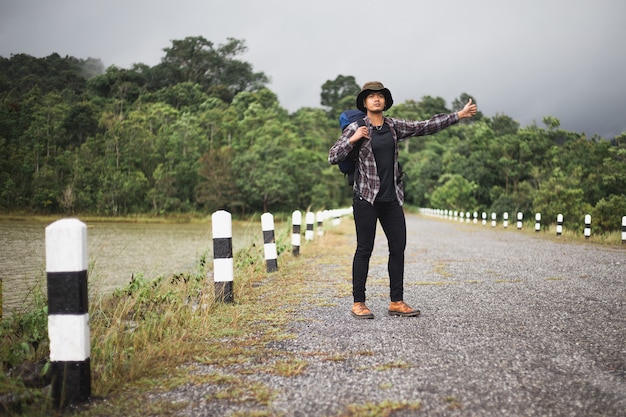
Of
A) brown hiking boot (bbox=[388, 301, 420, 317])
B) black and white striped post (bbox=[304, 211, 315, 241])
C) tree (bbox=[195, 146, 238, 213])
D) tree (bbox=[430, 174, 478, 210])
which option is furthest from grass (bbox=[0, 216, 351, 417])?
tree (bbox=[195, 146, 238, 213])

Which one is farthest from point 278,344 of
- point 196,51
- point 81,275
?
point 196,51

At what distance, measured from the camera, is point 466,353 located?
309cm

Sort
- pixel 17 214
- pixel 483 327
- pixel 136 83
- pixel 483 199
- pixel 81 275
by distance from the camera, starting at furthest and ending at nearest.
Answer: pixel 136 83, pixel 483 199, pixel 17 214, pixel 483 327, pixel 81 275

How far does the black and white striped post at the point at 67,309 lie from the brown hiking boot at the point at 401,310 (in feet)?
8.35

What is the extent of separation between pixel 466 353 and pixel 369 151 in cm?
182

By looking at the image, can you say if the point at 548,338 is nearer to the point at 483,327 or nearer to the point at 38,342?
the point at 483,327

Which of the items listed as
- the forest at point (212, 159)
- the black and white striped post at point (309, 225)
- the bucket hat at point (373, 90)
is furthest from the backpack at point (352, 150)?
the forest at point (212, 159)

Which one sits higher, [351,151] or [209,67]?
[209,67]

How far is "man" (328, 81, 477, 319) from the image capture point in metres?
4.23

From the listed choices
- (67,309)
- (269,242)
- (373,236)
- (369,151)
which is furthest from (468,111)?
(269,242)

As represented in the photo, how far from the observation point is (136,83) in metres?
74.2

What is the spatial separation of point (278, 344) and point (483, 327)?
1.53 m

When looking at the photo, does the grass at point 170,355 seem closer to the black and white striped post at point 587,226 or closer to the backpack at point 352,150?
the backpack at point 352,150

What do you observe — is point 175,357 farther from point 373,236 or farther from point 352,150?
point 352,150
